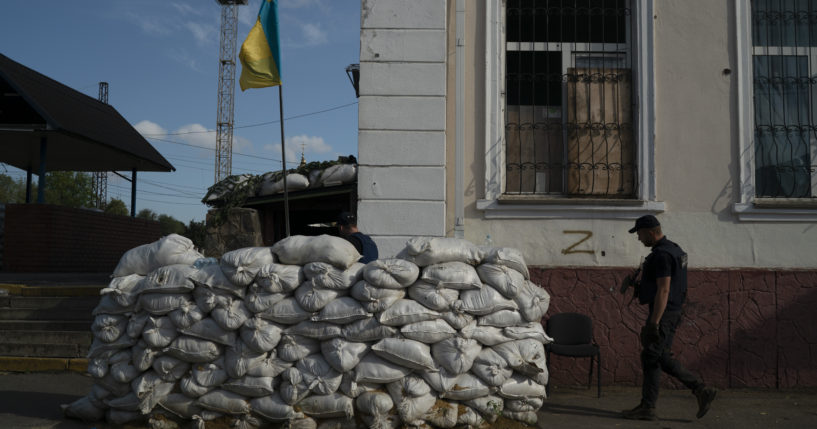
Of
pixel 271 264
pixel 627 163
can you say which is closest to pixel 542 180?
pixel 627 163

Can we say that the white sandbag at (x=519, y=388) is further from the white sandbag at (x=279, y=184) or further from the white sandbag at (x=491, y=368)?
the white sandbag at (x=279, y=184)

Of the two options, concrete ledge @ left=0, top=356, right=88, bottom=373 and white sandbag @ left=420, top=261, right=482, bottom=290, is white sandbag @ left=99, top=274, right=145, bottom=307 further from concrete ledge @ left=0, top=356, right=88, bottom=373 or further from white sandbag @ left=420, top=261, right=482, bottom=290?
concrete ledge @ left=0, top=356, right=88, bottom=373

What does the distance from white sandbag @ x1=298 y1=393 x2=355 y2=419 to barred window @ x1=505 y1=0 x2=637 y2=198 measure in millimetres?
3012

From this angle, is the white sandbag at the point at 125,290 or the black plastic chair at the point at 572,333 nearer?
the white sandbag at the point at 125,290

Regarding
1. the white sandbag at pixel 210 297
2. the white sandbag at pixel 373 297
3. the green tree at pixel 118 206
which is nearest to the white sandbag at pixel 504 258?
the white sandbag at pixel 373 297

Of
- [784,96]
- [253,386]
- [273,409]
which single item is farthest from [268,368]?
[784,96]

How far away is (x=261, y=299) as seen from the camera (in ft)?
14.8

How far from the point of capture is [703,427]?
492 cm

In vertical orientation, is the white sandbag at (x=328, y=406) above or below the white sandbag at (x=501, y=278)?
below

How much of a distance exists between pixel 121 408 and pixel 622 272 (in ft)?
15.0

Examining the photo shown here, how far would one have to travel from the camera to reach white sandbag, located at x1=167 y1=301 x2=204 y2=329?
4.56 m

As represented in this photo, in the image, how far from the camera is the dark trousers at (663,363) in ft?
16.6

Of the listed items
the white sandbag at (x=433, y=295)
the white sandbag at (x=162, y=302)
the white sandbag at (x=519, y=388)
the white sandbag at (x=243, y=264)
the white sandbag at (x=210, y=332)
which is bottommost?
the white sandbag at (x=519, y=388)

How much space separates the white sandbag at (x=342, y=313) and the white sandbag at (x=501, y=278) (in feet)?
3.00
